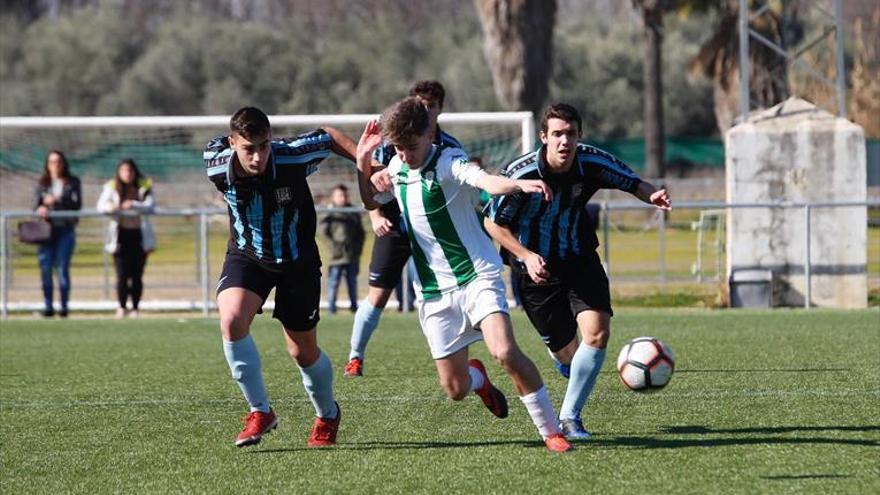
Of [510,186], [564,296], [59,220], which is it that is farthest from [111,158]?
[510,186]

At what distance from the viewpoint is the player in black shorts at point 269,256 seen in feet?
23.1

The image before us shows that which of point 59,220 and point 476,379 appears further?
point 59,220

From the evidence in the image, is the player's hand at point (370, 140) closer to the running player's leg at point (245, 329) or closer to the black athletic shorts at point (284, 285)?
the black athletic shorts at point (284, 285)

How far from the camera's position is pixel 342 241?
16.5 meters

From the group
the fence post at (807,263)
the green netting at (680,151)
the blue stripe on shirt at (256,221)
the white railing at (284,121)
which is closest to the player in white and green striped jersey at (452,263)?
the blue stripe on shirt at (256,221)

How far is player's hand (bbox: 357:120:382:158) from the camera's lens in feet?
22.2

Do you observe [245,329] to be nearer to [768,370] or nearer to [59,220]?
[768,370]

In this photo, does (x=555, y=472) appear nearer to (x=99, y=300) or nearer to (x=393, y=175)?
(x=393, y=175)

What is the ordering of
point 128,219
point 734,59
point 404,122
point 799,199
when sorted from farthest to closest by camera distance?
point 734,59, point 799,199, point 128,219, point 404,122

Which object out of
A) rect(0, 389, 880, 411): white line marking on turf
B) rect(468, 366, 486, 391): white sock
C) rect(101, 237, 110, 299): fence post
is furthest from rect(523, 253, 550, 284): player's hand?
rect(101, 237, 110, 299): fence post

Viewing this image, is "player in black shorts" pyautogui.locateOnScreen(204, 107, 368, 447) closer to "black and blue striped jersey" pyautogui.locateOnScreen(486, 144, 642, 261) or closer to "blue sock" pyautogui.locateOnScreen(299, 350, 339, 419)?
"blue sock" pyautogui.locateOnScreen(299, 350, 339, 419)

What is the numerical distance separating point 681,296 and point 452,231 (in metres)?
11.1

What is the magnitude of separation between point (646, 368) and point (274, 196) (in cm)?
198

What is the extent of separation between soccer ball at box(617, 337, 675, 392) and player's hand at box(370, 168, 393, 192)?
150cm
